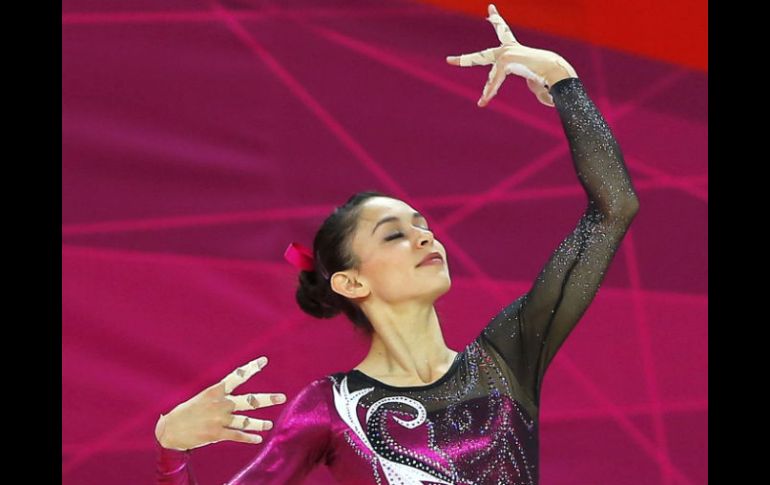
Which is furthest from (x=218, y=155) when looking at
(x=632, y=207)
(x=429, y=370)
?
(x=632, y=207)

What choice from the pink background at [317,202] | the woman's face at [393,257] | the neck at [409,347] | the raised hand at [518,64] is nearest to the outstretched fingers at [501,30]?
the raised hand at [518,64]

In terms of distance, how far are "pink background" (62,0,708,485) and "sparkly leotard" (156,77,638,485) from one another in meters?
0.52

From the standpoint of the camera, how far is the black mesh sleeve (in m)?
2.09

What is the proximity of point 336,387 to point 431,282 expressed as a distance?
252mm

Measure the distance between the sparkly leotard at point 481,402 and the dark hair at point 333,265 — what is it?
Result: 17 centimetres

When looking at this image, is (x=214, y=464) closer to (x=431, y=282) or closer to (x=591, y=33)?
(x=431, y=282)

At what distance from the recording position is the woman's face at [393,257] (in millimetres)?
2221

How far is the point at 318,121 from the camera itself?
2.82m

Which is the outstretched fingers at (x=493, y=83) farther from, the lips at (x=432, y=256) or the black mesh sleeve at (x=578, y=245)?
the lips at (x=432, y=256)

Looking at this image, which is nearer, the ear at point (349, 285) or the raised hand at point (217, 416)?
the raised hand at point (217, 416)

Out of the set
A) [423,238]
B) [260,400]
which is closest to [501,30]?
[423,238]

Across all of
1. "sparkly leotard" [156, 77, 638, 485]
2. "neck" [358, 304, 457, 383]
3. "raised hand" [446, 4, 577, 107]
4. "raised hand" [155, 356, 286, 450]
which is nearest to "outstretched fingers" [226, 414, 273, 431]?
"raised hand" [155, 356, 286, 450]

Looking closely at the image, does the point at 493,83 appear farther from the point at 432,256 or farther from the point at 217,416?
the point at 217,416

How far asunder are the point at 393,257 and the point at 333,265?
0.44 ft
